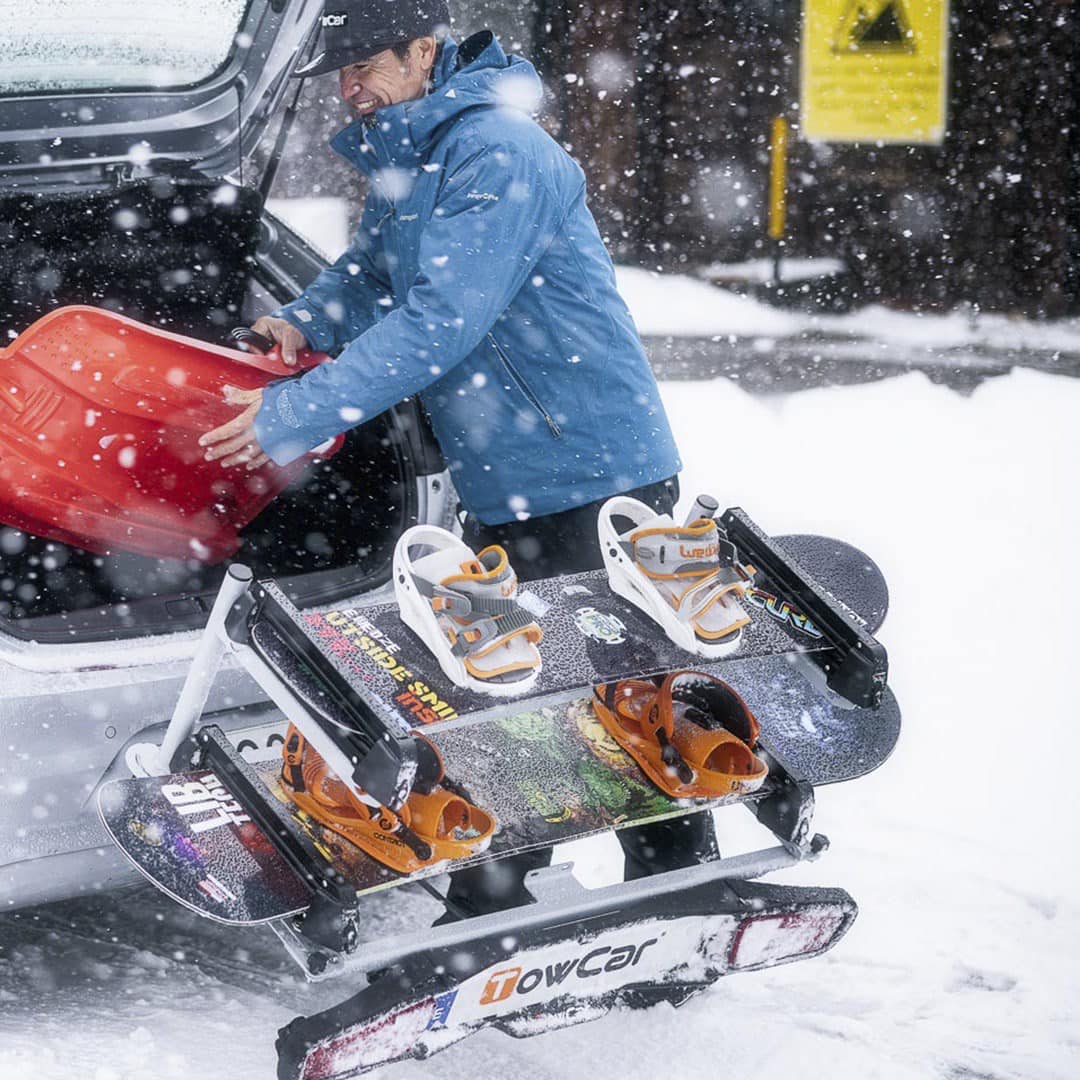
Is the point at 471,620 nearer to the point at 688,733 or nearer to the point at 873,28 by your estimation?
the point at 688,733

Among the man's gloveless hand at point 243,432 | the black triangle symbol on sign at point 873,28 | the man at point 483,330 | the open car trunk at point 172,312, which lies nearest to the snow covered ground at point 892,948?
the man at point 483,330

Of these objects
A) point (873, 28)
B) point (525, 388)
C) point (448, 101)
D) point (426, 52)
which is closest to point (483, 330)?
point (525, 388)

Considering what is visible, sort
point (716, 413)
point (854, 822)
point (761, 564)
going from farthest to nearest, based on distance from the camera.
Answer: point (716, 413), point (854, 822), point (761, 564)

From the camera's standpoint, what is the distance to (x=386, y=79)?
7.90 feet

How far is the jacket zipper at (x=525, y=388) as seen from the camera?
2582 millimetres

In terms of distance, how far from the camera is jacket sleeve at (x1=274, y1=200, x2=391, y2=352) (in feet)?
9.91

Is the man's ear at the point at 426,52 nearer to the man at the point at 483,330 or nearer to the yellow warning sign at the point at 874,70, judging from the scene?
the man at the point at 483,330

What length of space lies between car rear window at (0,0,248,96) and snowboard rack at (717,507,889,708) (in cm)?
185

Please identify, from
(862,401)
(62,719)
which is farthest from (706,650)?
(862,401)

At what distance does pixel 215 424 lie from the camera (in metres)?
2.75

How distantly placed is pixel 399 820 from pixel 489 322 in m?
0.84

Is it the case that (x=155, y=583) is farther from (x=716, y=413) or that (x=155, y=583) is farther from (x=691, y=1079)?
(x=716, y=413)

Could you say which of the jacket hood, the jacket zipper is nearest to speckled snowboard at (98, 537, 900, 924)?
the jacket zipper

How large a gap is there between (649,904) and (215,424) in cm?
126
